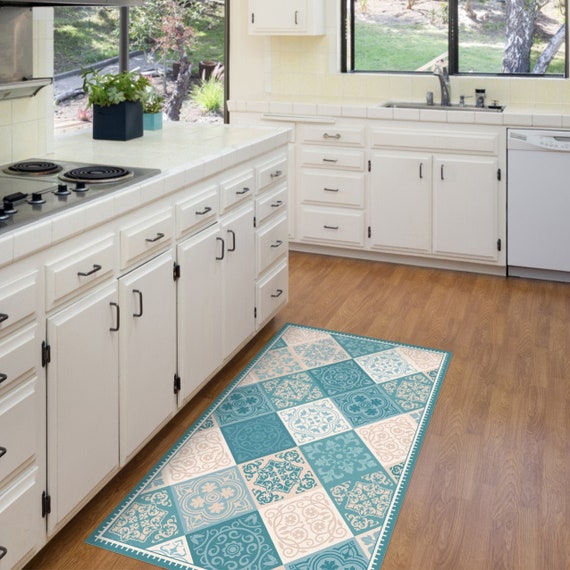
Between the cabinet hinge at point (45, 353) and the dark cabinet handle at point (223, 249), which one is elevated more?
the dark cabinet handle at point (223, 249)

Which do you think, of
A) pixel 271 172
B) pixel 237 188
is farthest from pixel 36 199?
pixel 271 172

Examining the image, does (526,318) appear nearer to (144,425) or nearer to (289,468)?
(289,468)

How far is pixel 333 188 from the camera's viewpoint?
15.5 feet

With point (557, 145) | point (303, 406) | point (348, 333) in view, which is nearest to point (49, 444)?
point (303, 406)

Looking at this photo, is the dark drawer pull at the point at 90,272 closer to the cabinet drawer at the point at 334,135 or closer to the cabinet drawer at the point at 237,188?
the cabinet drawer at the point at 237,188

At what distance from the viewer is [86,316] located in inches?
80.1

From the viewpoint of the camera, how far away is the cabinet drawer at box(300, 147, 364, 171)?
15.2ft

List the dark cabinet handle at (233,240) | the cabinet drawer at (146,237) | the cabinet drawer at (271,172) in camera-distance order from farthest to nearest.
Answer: the cabinet drawer at (271,172)
the dark cabinet handle at (233,240)
the cabinet drawer at (146,237)

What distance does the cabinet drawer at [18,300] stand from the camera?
67.1 inches

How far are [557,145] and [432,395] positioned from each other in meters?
1.88

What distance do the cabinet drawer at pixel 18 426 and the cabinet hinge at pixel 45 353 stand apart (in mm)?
49

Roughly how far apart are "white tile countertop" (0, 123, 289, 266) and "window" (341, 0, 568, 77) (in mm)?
2009

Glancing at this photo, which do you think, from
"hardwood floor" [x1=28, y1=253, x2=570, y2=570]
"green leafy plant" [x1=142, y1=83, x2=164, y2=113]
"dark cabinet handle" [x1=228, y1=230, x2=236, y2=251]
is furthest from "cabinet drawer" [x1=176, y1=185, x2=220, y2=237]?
"green leafy plant" [x1=142, y1=83, x2=164, y2=113]

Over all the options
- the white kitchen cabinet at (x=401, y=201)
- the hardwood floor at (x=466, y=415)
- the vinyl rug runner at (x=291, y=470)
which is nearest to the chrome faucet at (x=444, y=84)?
the white kitchen cabinet at (x=401, y=201)
